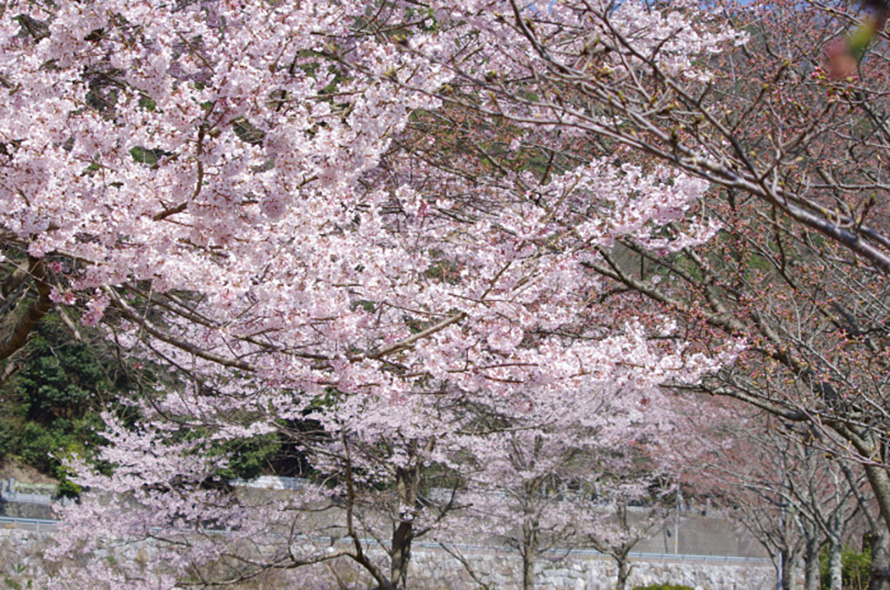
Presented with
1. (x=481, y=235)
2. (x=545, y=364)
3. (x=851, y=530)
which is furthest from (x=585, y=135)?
(x=851, y=530)

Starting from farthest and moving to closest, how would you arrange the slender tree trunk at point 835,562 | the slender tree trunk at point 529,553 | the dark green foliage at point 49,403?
1. the dark green foliage at point 49,403
2. the slender tree trunk at point 529,553
3. the slender tree trunk at point 835,562

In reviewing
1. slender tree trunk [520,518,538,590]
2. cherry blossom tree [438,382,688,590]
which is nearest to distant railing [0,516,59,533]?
cherry blossom tree [438,382,688,590]

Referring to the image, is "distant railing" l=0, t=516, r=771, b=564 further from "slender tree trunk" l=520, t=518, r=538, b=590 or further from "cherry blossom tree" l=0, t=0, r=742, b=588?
"cherry blossom tree" l=0, t=0, r=742, b=588

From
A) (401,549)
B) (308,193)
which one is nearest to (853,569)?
(401,549)

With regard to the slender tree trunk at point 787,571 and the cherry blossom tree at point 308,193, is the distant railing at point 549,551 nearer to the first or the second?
the slender tree trunk at point 787,571

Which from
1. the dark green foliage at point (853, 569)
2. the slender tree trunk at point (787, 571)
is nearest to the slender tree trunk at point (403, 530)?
the slender tree trunk at point (787, 571)

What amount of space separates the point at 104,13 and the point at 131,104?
15.3 inches

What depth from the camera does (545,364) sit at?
4.17 metres

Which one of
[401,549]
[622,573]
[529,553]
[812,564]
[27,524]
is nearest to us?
[401,549]

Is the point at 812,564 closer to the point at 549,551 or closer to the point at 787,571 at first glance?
the point at 787,571

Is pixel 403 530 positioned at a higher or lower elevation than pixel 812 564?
higher

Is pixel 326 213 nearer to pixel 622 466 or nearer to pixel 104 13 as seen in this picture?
pixel 104 13

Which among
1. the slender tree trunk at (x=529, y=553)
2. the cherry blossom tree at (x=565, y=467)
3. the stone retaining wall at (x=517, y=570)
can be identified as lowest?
the stone retaining wall at (x=517, y=570)

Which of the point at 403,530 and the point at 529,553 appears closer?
the point at 403,530
